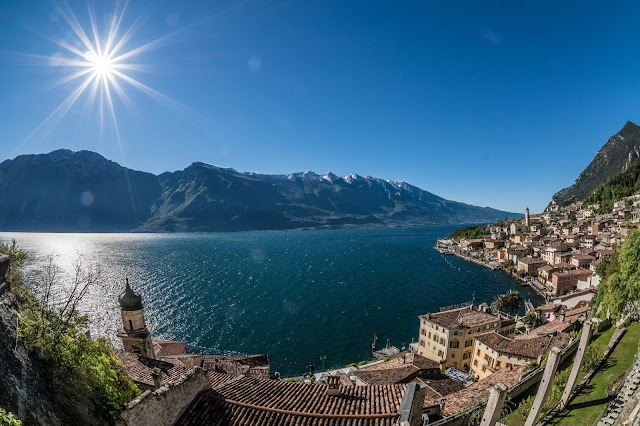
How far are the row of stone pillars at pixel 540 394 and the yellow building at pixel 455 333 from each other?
2768cm

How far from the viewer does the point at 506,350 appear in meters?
34.8

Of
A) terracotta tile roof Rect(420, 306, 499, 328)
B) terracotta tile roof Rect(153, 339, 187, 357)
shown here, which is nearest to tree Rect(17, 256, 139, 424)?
terracotta tile roof Rect(153, 339, 187, 357)

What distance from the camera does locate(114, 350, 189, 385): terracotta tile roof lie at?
1702 centimetres

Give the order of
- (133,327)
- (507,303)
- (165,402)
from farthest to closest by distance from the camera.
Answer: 1. (507,303)
2. (133,327)
3. (165,402)

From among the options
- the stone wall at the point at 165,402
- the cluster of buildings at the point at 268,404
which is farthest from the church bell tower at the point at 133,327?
the stone wall at the point at 165,402

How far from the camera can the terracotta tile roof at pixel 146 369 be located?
55.8ft

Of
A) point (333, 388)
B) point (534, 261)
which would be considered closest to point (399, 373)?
point (333, 388)

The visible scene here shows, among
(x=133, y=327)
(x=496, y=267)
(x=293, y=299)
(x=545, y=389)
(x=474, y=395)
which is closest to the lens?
(x=545, y=389)

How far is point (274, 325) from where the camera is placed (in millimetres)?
66500

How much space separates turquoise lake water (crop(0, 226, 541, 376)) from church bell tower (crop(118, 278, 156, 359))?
2547 cm

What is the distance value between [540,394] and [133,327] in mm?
31286

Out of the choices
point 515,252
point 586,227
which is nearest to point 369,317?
point 515,252

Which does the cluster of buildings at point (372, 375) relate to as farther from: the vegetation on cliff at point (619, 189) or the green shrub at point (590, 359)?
the vegetation on cliff at point (619, 189)

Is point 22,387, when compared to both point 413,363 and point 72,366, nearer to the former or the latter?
point 72,366
